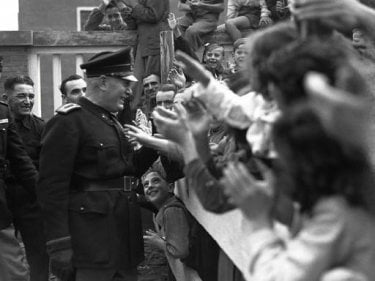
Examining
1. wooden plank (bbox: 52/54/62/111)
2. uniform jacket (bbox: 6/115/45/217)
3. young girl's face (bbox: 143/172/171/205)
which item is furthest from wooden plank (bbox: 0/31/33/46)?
young girl's face (bbox: 143/172/171/205)

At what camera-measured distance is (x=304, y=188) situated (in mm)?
2246

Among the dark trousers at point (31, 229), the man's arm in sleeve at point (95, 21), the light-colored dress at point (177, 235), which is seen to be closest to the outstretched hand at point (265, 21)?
the man's arm in sleeve at point (95, 21)

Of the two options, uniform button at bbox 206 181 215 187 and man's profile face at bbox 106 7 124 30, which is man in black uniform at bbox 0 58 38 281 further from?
man's profile face at bbox 106 7 124 30

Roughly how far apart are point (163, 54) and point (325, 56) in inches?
275

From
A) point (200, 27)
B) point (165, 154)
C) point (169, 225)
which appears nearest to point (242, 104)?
point (165, 154)

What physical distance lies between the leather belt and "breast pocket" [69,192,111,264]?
38 mm

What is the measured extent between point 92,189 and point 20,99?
267 cm

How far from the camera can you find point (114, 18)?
10945 mm

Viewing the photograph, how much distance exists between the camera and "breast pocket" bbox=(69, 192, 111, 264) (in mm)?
5281

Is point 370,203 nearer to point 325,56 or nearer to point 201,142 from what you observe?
point 325,56

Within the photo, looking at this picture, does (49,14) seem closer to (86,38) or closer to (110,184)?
(86,38)

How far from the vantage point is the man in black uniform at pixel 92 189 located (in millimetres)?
5199

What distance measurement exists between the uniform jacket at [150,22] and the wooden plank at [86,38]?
1.06ft

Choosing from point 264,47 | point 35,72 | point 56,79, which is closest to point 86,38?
point 56,79
